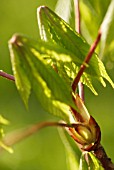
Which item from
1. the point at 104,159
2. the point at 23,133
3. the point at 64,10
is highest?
the point at 64,10

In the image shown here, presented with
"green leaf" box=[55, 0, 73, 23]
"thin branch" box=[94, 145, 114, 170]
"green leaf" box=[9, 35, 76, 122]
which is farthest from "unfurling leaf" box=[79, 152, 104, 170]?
"green leaf" box=[55, 0, 73, 23]

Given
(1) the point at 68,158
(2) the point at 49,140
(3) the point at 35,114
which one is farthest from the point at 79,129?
(3) the point at 35,114

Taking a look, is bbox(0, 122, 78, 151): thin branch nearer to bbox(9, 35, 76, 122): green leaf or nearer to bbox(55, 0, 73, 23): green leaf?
bbox(9, 35, 76, 122): green leaf

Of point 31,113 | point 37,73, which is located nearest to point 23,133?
point 37,73

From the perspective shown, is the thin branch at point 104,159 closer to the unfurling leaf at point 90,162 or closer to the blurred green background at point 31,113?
the unfurling leaf at point 90,162

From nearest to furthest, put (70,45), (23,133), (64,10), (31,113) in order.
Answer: (23,133) → (70,45) → (64,10) → (31,113)

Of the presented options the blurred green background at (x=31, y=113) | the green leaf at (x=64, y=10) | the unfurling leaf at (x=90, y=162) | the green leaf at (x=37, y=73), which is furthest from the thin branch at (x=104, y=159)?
the blurred green background at (x=31, y=113)

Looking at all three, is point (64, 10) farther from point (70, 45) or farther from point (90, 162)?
point (90, 162)
